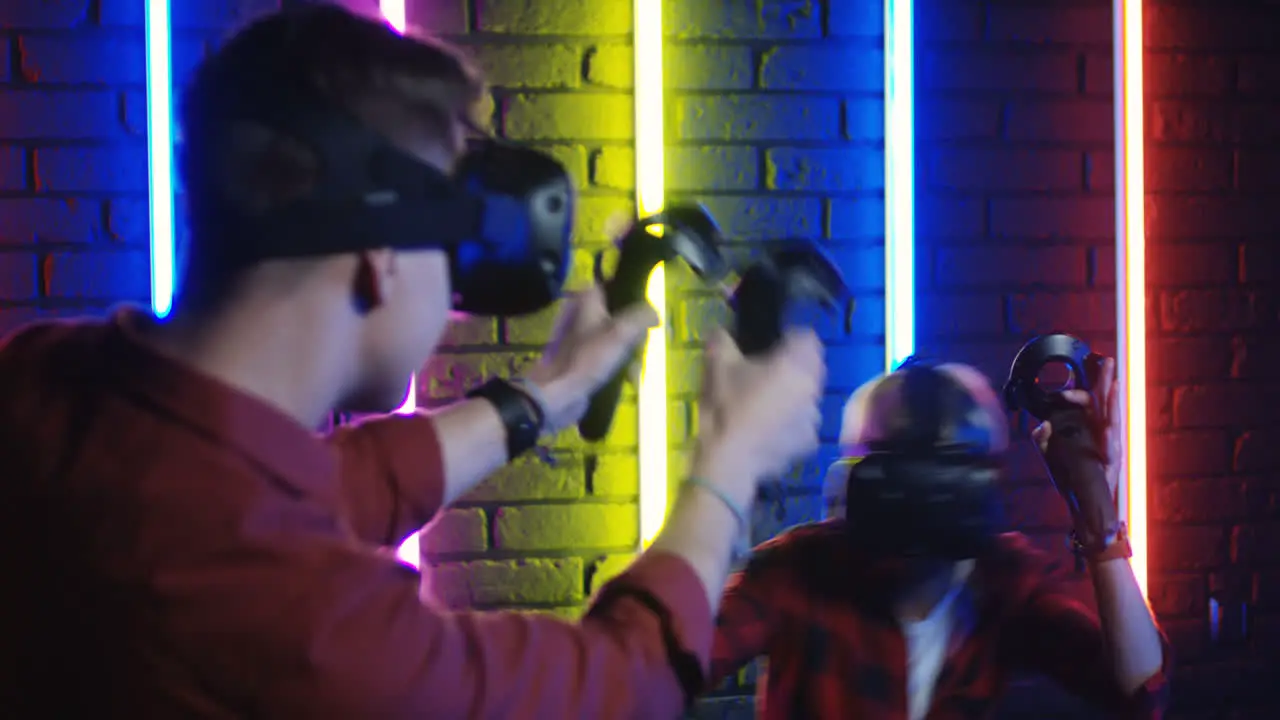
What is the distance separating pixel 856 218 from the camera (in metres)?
1.99

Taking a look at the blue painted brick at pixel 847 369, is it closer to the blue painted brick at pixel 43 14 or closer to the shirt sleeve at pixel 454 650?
the shirt sleeve at pixel 454 650

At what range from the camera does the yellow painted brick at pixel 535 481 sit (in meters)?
1.92

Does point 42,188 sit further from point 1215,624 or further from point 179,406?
point 1215,624

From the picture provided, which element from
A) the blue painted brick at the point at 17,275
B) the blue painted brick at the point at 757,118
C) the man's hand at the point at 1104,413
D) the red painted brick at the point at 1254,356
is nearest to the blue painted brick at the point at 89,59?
the blue painted brick at the point at 17,275

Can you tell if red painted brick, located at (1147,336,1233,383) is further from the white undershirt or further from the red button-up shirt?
the red button-up shirt

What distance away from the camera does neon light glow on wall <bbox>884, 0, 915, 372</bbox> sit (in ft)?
6.15

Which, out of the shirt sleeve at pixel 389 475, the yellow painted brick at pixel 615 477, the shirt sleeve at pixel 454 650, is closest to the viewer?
the shirt sleeve at pixel 454 650

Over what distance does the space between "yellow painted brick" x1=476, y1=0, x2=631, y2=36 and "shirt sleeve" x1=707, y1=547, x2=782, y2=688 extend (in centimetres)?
108

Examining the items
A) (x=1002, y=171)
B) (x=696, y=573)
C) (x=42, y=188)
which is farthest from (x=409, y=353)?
(x=1002, y=171)

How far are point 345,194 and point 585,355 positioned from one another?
0.61 metres

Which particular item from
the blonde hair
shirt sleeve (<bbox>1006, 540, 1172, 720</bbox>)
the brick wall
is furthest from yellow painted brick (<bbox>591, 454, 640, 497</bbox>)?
shirt sleeve (<bbox>1006, 540, 1172, 720</bbox>)

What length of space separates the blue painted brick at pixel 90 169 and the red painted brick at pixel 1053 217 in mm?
1759

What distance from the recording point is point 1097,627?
1.45 meters

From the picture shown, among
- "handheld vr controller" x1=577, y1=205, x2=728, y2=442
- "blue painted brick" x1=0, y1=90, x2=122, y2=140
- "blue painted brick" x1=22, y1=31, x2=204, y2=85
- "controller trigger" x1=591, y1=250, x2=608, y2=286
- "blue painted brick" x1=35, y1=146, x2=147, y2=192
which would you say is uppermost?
"blue painted brick" x1=22, y1=31, x2=204, y2=85
